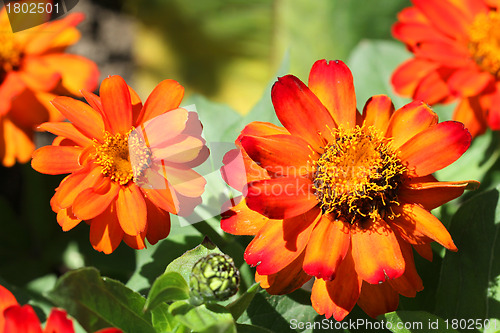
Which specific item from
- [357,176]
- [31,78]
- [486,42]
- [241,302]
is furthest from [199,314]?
[486,42]

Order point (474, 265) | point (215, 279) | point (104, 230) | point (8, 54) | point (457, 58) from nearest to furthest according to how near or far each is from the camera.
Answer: point (215, 279) → point (104, 230) → point (474, 265) → point (457, 58) → point (8, 54)

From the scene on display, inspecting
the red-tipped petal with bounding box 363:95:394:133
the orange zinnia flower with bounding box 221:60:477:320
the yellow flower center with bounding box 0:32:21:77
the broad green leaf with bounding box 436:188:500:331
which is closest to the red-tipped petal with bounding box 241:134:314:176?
the orange zinnia flower with bounding box 221:60:477:320

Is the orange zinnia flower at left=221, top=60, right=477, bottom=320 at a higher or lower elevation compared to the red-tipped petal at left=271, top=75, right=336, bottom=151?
lower

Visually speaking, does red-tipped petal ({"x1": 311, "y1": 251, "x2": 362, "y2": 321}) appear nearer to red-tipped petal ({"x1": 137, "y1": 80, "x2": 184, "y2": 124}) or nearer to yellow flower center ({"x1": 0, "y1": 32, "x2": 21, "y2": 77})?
red-tipped petal ({"x1": 137, "y1": 80, "x2": 184, "y2": 124})

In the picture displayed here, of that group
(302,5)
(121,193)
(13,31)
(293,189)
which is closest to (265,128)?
(293,189)

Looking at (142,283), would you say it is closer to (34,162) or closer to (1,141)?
(34,162)

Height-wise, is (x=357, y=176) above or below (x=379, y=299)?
above

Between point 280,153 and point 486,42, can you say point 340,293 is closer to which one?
point 280,153
